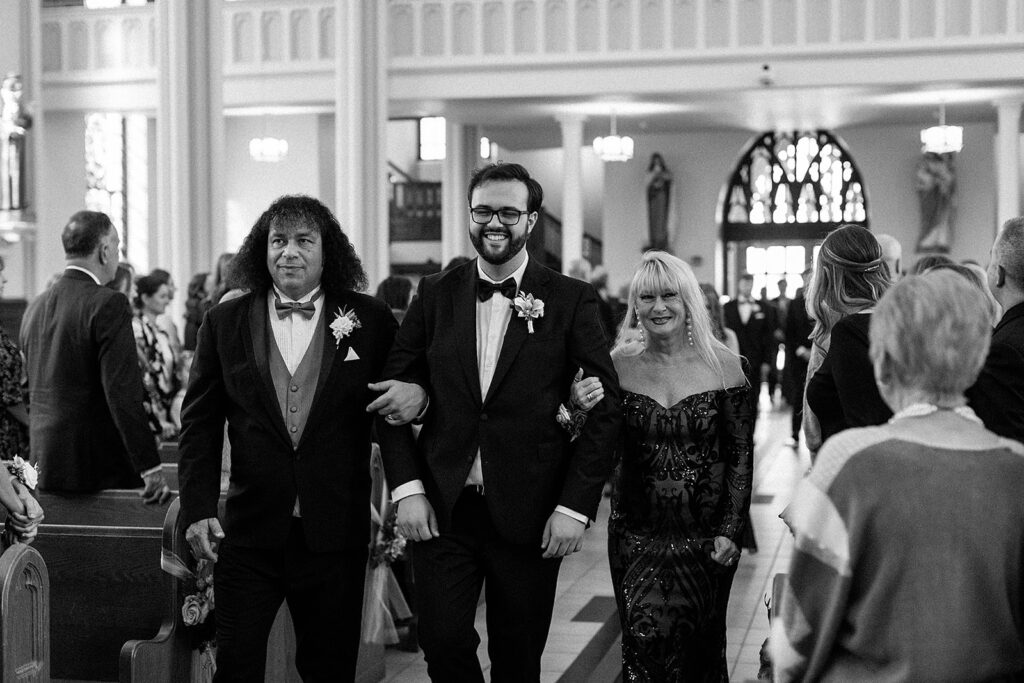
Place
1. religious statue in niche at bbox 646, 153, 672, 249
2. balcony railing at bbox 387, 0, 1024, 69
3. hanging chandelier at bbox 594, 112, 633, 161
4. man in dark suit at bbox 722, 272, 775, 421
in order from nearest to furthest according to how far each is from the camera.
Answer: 1. man in dark suit at bbox 722, 272, 775, 421
2. balcony railing at bbox 387, 0, 1024, 69
3. hanging chandelier at bbox 594, 112, 633, 161
4. religious statue in niche at bbox 646, 153, 672, 249

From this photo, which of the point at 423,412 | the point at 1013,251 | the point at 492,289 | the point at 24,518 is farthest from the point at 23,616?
the point at 1013,251

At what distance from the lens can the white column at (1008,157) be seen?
18.7 m

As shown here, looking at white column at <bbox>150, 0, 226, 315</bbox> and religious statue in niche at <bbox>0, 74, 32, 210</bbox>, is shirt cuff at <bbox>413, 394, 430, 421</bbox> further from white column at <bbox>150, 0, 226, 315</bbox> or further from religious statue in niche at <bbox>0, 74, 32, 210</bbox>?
religious statue in niche at <bbox>0, 74, 32, 210</bbox>

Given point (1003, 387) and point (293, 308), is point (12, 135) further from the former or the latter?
point (1003, 387)

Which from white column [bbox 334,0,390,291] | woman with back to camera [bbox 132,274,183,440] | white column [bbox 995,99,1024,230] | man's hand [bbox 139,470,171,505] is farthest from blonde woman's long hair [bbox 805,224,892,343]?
white column [bbox 995,99,1024,230]

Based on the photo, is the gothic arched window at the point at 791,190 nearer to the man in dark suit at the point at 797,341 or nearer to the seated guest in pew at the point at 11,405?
the man in dark suit at the point at 797,341

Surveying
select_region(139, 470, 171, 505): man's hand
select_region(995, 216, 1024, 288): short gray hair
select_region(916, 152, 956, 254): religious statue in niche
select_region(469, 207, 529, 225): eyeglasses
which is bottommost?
select_region(139, 470, 171, 505): man's hand

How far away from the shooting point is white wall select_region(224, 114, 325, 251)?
21406mm

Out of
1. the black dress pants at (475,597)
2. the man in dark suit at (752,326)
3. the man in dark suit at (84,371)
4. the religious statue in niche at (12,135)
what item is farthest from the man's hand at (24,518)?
the religious statue in niche at (12,135)

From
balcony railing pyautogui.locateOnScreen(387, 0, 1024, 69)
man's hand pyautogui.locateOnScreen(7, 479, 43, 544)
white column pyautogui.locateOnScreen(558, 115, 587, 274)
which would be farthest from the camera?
white column pyautogui.locateOnScreen(558, 115, 587, 274)

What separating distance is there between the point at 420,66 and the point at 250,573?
1532 centimetres

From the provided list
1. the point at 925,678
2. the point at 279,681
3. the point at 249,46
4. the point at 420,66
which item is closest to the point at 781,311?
the point at 420,66

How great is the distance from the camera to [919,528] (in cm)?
213

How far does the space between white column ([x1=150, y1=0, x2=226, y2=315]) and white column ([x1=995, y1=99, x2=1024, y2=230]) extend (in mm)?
11042
